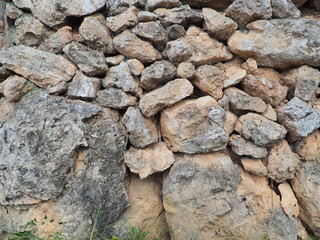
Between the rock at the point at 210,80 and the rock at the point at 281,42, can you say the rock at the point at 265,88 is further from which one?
the rock at the point at 210,80

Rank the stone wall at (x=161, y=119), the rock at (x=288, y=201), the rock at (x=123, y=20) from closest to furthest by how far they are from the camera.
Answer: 1. the stone wall at (x=161, y=119)
2. the rock at (x=288, y=201)
3. the rock at (x=123, y=20)

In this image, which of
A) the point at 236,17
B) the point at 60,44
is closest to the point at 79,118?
the point at 60,44

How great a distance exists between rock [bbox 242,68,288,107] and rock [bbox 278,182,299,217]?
2.76 ft

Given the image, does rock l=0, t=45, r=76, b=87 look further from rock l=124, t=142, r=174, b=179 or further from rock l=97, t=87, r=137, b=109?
rock l=124, t=142, r=174, b=179

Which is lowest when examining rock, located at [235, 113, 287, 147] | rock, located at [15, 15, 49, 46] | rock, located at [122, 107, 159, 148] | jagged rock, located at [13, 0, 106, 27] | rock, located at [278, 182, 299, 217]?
rock, located at [278, 182, 299, 217]

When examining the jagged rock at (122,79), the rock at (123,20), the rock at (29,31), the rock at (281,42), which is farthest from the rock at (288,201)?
the rock at (29,31)

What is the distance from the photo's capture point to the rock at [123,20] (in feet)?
7.91

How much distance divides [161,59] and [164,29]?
1.01 ft

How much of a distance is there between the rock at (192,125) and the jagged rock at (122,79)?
42cm

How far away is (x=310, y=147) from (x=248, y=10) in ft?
5.01

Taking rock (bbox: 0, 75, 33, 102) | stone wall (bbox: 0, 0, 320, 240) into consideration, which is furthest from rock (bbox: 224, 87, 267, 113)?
rock (bbox: 0, 75, 33, 102)

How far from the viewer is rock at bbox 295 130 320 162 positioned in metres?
2.39

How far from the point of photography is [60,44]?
2.46 m

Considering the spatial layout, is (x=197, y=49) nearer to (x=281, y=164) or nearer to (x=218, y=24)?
(x=218, y=24)
